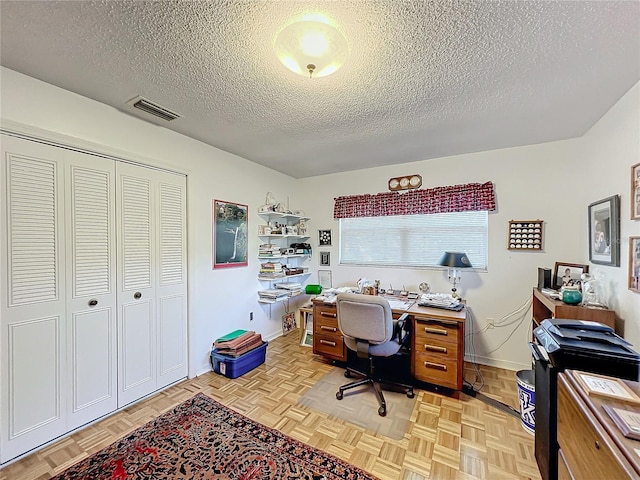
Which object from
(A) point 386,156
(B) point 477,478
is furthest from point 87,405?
(A) point 386,156

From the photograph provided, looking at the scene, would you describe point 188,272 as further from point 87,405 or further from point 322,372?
point 322,372

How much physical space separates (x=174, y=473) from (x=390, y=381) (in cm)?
187

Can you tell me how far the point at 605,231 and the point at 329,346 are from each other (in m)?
2.63

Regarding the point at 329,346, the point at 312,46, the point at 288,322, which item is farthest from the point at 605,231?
the point at 288,322

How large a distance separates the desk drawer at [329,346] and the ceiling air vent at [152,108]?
262cm

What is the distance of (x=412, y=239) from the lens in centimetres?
347

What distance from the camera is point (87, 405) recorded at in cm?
200

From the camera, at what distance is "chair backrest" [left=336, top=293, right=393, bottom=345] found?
86.0 inches

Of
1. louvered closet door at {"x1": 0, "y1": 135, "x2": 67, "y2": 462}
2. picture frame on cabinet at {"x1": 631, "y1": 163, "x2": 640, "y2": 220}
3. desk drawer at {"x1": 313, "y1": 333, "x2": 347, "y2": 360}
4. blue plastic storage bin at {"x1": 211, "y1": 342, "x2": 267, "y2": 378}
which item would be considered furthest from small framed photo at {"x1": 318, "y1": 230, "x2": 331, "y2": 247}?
picture frame on cabinet at {"x1": 631, "y1": 163, "x2": 640, "y2": 220}

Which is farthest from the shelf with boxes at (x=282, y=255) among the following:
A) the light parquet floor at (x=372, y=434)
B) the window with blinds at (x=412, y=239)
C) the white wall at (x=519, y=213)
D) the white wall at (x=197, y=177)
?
the white wall at (x=519, y=213)

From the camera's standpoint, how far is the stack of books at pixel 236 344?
Result: 9.11 ft

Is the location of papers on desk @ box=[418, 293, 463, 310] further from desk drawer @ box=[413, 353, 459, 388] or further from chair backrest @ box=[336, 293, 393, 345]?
chair backrest @ box=[336, 293, 393, 345]

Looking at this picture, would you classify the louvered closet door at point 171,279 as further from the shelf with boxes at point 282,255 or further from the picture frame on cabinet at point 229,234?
the shelf with boxes at point 282,255

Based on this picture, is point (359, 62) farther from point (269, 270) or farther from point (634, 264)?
point (269, 270)
